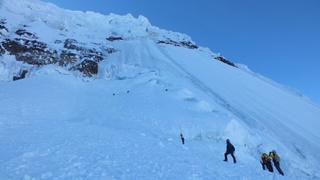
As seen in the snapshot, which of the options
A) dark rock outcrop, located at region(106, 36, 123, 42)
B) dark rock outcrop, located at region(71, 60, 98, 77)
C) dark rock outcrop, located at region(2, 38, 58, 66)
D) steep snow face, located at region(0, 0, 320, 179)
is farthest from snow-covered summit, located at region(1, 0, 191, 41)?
dark rock outcrop, located at region(71, 60, 98, 77)

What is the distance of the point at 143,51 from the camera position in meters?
73.9

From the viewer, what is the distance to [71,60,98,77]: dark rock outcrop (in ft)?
195

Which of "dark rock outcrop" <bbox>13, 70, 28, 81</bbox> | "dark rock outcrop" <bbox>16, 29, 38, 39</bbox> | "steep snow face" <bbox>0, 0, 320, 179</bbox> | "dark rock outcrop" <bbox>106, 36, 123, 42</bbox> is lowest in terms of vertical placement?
"dark rock outcrop" <bbox>13, 70, 28, 81</bbox>

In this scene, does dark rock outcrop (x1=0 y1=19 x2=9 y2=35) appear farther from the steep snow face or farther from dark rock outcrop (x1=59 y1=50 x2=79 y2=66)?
dark rock outcrop (x1=59 y1=50 x2=79 y2=66)

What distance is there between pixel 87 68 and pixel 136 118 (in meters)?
32.8

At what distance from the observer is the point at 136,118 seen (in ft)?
98.8

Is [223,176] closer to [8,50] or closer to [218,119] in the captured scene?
[218,119]

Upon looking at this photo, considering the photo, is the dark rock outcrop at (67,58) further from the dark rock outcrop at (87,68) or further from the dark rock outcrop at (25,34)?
the dark rock outcrop at (25,34)

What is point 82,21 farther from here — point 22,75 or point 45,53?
point 22,75

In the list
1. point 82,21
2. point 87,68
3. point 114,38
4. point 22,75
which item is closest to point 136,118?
point 22,75

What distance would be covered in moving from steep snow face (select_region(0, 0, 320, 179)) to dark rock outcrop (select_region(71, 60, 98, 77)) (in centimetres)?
16

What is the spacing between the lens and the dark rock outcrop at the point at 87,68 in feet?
195

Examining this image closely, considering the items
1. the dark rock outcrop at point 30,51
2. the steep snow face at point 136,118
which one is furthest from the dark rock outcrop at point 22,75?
the dark rock outcrop at point 30,51

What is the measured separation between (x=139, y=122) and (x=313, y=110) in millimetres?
29366
